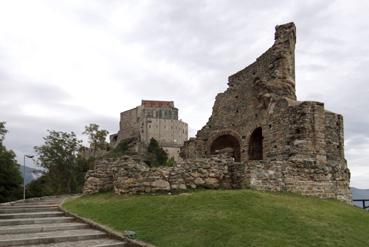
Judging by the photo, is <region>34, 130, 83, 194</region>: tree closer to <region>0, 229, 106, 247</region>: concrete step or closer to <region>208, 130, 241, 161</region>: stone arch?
<region>208, 130, 241, 161</region>: stone arch

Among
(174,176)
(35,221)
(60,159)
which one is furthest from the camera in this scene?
(60,159)

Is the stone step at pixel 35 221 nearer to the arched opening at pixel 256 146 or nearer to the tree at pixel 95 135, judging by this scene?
the arched opening at pixel 256 146

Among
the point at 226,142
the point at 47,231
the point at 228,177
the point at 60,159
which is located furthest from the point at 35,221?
the point at 60,159

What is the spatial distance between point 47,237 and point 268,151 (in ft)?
37.5

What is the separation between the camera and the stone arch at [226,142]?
22.4 meters

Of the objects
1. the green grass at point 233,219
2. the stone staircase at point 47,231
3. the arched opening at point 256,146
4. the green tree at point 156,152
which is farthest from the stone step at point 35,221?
the green tree at point 156,152

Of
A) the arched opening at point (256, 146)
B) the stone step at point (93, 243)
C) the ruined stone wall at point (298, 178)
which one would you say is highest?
the arched opening at point (256, 146)

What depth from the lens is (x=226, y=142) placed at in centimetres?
2380

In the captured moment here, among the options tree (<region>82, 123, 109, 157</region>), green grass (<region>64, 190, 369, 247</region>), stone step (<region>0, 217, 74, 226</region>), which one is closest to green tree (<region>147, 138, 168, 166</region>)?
tree (<region>82, 123, 109, 157</region>)

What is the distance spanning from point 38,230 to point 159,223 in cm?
325

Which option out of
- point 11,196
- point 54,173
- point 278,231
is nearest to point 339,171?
point 278,231

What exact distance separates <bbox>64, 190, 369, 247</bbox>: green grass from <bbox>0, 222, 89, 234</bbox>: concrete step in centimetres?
70

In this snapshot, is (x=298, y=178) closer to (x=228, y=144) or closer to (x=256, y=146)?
(x=256, y=146)

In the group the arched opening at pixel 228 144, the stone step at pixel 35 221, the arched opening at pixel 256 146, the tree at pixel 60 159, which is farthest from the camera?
the tree at pixel 60 159
